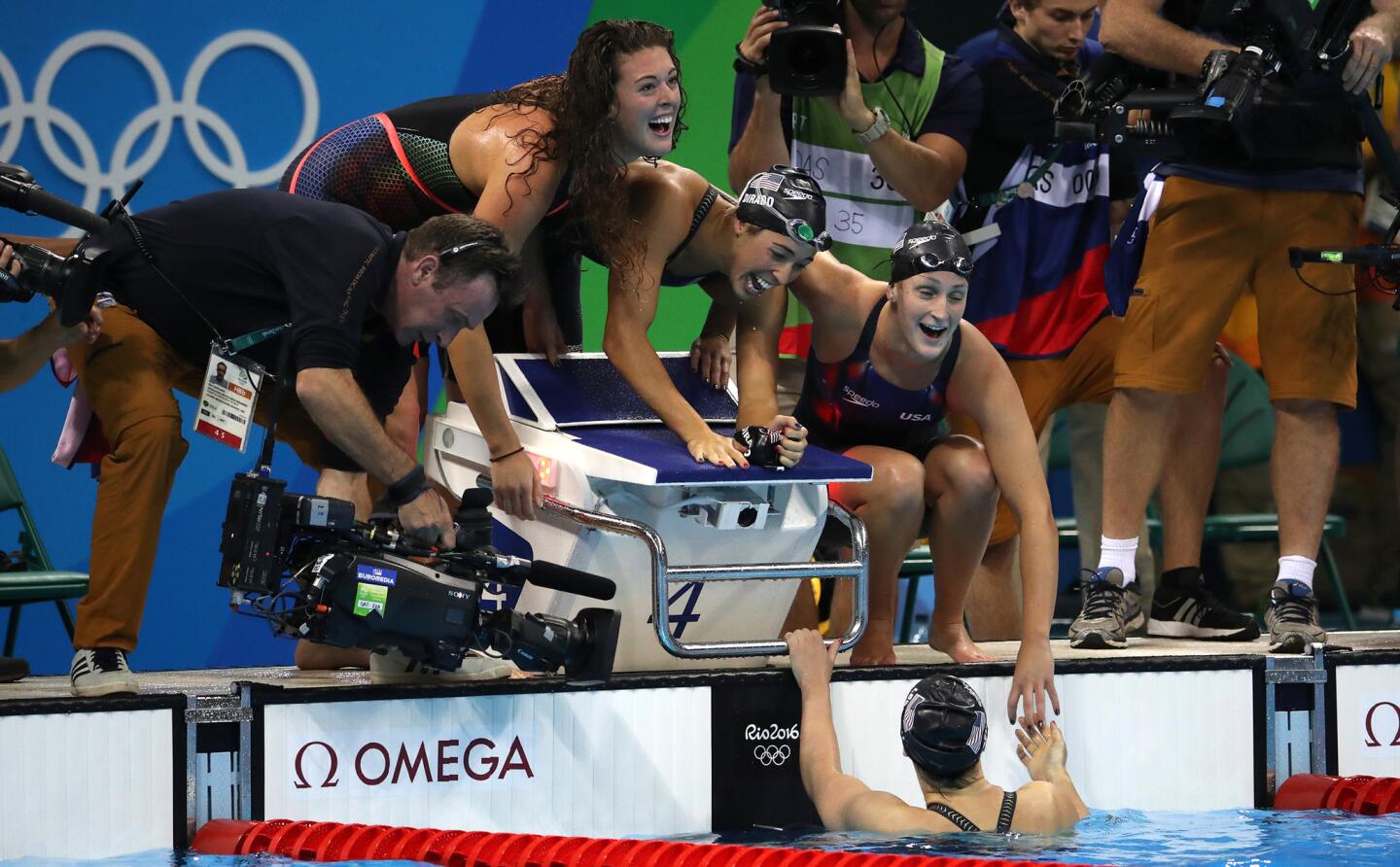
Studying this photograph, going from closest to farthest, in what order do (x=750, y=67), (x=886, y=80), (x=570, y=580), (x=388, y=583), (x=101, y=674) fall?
(x=388, y=583) < (x=101, y=674) < (x=570, y=580) < (x=750, y=67) < (x=886, y=80)

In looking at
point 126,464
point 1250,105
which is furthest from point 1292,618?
point 126,464

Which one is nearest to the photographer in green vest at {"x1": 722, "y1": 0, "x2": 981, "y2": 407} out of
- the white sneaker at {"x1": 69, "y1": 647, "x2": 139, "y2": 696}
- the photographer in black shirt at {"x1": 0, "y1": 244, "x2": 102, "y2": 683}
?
the photographer in black shirt at {"x1": 0, "y1": 244, "x2": 102, "y2": 683}

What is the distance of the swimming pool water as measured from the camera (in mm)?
3879

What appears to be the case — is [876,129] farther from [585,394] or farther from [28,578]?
[28,578]

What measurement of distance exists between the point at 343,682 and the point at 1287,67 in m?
2.92

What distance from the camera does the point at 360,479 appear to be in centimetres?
445

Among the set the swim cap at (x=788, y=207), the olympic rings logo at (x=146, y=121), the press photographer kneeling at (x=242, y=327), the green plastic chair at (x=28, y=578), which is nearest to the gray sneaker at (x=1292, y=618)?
the swim cap at (x=788, y=207)

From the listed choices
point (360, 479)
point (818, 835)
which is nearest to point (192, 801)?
point (360, 479)

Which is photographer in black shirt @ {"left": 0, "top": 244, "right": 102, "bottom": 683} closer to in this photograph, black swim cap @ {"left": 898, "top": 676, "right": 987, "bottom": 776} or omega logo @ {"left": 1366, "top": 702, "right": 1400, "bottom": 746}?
black swim cap @ {"left": 898, "top": 676, "right": 987, "bottom": 776}

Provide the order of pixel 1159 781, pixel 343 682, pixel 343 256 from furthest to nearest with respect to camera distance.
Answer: pixel 1159 781
pixel 343 682
pixel 343 256

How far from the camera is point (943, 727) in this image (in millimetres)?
3861

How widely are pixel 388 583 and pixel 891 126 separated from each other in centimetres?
207

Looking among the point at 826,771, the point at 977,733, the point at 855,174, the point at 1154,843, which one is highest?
the point at 855,174

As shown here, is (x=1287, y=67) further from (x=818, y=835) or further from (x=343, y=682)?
(x=343, y=682)
